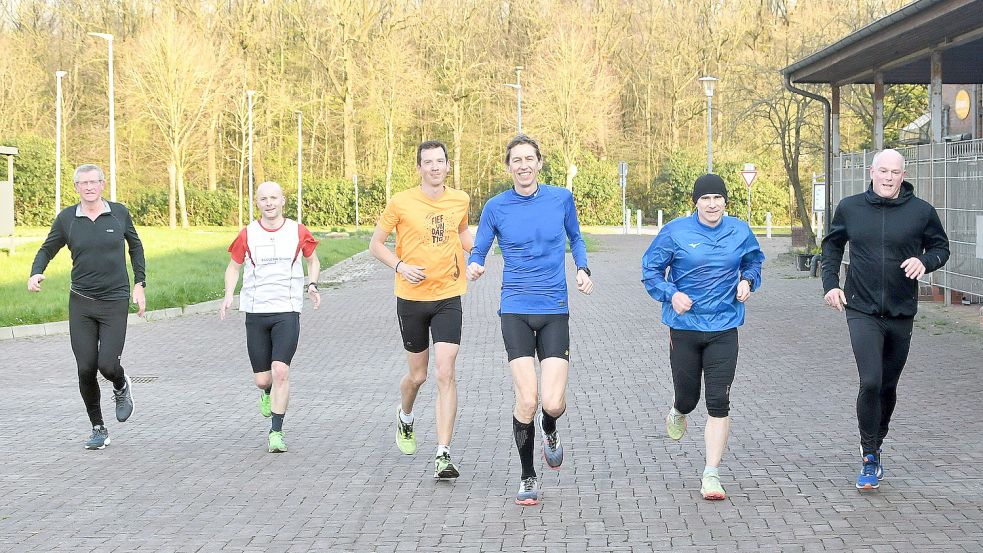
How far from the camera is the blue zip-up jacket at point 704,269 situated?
641 centimetres

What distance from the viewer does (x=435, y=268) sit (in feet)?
22.7

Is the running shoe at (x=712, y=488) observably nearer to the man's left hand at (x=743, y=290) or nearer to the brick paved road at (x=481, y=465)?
the brick paved road at (x=481, y=465)

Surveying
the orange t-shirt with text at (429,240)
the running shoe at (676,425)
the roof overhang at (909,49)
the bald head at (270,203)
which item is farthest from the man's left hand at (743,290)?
the roof overhang at (909,49)

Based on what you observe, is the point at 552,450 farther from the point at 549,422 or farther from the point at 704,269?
the point at 704,269

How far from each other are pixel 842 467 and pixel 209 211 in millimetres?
55694

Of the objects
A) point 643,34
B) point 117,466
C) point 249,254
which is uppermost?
point 643,34

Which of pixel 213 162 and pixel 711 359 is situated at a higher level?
pixel 213 162

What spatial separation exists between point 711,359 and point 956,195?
37.6ft

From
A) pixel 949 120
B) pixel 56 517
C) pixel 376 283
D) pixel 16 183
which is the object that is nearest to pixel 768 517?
pixel 56 517

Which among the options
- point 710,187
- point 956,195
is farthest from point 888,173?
point 956,195

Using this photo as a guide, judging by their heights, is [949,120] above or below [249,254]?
above

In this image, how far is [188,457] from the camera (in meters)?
7.71

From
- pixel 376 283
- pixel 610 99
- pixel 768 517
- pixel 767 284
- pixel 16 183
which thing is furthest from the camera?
pixel 610 99

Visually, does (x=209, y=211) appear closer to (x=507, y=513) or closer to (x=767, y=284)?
(x=767, y=284)
